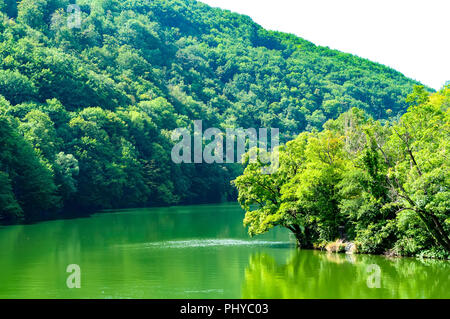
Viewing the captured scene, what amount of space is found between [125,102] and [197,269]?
86.7m

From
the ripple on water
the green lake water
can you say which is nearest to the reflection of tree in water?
the green lake water

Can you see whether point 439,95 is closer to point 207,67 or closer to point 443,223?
point 443,223

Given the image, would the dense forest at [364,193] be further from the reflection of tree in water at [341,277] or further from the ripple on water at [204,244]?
the ripple on water at [204,244]

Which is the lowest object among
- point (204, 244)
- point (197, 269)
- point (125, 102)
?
point (204, 244)

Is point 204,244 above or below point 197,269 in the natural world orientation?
below

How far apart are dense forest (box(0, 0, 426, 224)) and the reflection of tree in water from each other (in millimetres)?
3397

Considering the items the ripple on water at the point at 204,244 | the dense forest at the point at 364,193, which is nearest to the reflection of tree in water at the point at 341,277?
the dense forest at the point at 364,193

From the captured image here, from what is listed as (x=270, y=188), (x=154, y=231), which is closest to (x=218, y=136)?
(x=154, y=231)

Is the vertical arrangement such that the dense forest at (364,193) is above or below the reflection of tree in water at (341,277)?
above

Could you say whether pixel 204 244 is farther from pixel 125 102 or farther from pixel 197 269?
pixel 125 102

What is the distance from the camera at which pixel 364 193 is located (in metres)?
33.9

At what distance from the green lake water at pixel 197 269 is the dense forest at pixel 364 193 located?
4.85ft

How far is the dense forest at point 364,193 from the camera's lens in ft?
102

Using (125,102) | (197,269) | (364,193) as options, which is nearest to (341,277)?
(364,193)
